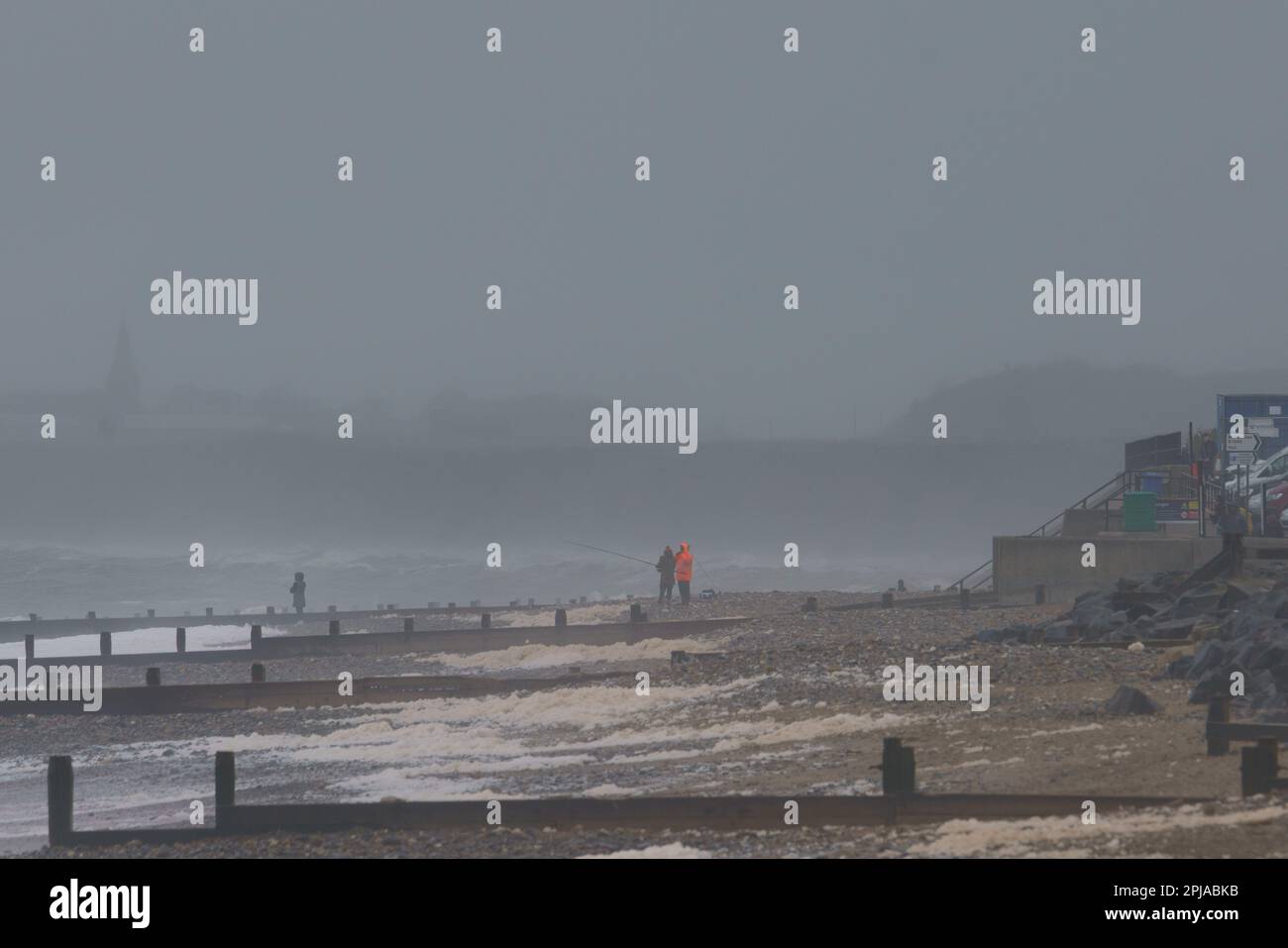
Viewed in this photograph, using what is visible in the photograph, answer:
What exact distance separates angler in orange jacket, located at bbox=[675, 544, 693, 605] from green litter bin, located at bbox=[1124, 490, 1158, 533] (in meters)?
12.3

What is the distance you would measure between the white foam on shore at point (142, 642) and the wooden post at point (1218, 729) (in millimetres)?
34766

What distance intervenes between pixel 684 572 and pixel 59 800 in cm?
2910

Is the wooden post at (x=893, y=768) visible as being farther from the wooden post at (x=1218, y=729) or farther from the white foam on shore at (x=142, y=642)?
the white foam on shore at (x=142, y=642)

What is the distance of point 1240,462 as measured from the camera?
39188 mm

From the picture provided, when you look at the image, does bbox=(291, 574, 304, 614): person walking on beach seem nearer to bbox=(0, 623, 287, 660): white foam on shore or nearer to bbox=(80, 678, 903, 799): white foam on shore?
bbox=(0, 623, 287, 660): white foam on shore

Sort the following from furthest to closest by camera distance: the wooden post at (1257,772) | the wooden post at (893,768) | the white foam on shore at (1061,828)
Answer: the wooden post at (893,768) → the wooden post at (1257,772) → the white foam on shore at (1061,828)

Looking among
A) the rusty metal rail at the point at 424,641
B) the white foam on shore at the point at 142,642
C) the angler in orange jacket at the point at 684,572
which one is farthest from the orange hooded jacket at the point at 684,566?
the white foam on shore at the point at 142,642

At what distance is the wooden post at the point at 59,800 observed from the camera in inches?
531

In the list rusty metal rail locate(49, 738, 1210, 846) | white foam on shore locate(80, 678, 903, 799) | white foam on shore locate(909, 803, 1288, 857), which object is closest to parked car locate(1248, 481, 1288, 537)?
white foam on shore locate(80, 678, 903, 799)

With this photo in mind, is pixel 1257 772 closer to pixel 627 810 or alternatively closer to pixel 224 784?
pixel 627 810

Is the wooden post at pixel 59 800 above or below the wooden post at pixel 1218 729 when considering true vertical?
below

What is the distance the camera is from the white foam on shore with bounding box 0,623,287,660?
4559cm
